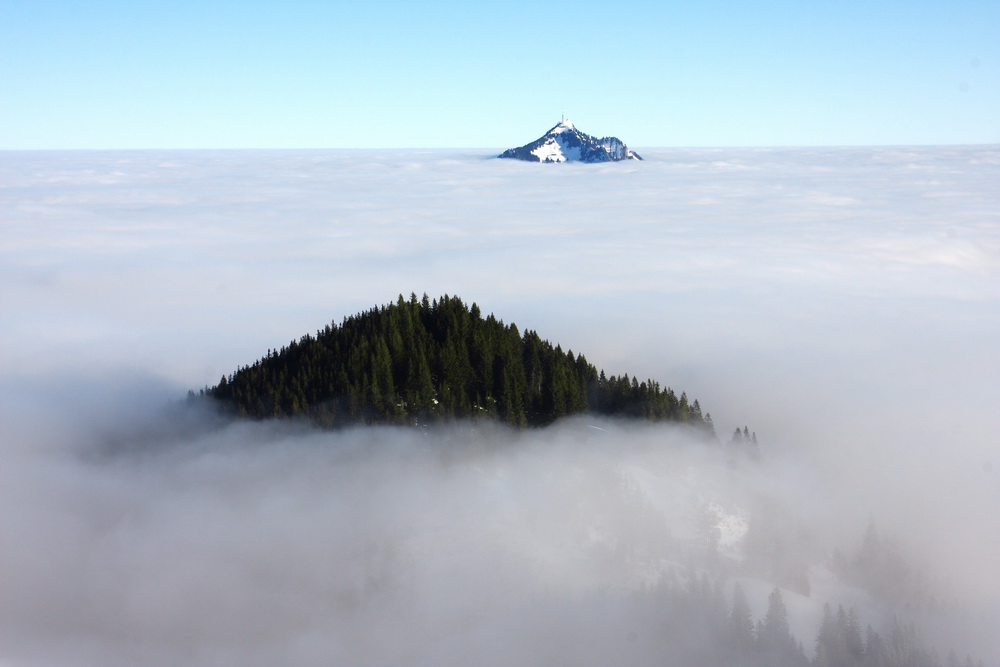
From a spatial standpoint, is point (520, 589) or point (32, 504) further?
point (32, 504)

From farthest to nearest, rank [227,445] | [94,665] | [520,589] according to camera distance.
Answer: [227,445] < [520,589] < [94,665]

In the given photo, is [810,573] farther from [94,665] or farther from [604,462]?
[94,665]

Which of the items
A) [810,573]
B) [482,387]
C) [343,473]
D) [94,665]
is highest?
[482,387]

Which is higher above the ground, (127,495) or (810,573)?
(127,495)

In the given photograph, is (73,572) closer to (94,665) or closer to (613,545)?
(94,665)

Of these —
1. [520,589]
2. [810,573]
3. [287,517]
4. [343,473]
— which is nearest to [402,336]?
[343,473]

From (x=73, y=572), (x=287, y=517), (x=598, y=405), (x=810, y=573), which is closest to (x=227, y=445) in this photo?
(x=287, y=517)

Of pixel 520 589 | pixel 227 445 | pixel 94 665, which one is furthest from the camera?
pixel 227 445
